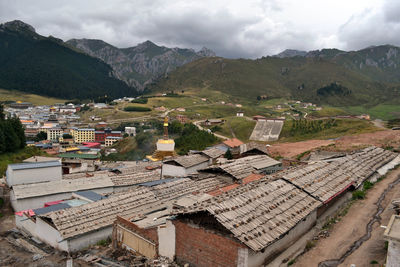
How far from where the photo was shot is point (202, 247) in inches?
432

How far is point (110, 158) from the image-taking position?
56.5 meters

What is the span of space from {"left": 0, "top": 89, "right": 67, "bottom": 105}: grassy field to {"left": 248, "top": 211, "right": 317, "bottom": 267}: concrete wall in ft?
531

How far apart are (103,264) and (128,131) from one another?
74615mm

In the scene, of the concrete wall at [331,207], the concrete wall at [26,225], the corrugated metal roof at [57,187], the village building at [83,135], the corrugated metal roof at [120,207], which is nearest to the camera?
the concrete wall at [331,207]

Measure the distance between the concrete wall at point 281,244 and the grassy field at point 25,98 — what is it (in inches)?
6368

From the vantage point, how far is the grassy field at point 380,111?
322 feet

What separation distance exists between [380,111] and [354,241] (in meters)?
114

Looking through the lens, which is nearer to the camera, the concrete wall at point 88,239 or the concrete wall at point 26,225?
the concrete wall at point 88,239

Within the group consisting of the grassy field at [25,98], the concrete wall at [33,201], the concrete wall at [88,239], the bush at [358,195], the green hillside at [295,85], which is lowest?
the concrete wall at [33,201]

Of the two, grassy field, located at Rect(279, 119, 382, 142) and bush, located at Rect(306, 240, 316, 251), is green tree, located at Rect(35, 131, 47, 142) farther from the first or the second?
bush, located at Rect(306, 240, 316, 251)

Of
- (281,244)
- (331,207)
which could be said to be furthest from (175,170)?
(281,244)

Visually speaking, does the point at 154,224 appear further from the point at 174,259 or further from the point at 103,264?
the point at 103,264

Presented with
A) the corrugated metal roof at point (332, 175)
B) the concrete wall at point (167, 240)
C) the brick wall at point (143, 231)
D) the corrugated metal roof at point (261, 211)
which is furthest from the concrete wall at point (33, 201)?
the corrugated metal roof at point (332, 175)

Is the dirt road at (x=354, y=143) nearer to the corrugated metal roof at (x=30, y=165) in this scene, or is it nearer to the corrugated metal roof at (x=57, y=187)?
the corrugated metal roof at (x=57, y=187)
